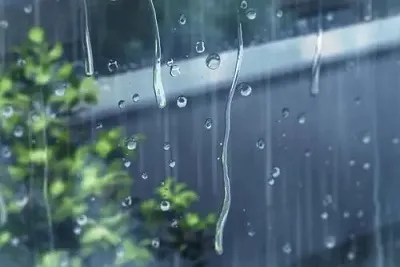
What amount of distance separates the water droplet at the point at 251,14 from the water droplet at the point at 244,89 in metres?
0.10

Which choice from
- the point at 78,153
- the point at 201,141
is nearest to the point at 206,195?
the point at 201,141

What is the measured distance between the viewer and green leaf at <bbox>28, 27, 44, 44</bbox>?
899mm

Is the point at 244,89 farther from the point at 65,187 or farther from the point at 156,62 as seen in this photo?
the point at 65,187

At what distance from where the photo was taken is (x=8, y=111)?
0.91 meters

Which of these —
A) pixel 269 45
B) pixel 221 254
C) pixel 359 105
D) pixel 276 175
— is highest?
pixel 269 45

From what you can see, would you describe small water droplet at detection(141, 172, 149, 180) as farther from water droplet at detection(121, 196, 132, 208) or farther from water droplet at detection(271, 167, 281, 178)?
water droplet at detection(271, 167, 281, 178)

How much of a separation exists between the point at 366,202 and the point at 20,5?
638 mm

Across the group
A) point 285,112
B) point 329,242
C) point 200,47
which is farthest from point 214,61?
point 329,242

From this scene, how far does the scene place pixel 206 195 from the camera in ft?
3.13

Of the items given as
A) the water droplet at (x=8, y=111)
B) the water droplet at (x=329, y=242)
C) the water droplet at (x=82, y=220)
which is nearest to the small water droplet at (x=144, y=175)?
the water droplet at (x=82, y=220)

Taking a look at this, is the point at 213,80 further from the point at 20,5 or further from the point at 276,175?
the point at 20,5

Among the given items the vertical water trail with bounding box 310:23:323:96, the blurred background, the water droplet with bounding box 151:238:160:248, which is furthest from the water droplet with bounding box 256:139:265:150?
the water droplet with bounding box 151:238:160:248

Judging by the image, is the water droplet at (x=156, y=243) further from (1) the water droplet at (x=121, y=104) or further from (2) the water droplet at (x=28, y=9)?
(2) the water droplet at (x=28, y=9)

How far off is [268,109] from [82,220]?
0.34 metres
